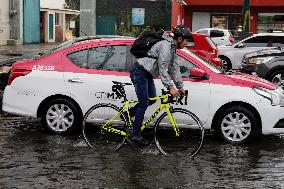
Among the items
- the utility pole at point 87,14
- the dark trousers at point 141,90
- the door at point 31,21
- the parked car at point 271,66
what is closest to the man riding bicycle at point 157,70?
the dark trousers at point 141,90

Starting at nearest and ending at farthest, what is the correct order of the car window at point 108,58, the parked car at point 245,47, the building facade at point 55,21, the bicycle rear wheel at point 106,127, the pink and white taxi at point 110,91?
the bicycle rear wheel at point 106,127
the pink and white taxi at point 110,91
the car window at point 108,58
the parked car at point 245,47
the building facade at point 55,21

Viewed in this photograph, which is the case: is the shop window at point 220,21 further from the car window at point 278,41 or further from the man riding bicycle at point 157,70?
the man riding bicycle at point 157,70

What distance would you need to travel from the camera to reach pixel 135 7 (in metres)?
31.2

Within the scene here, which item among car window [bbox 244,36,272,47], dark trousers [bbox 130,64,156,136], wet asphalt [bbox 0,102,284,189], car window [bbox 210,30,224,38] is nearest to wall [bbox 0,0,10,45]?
car window [bbox 210,30,224,38]

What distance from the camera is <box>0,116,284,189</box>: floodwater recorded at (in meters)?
6.43

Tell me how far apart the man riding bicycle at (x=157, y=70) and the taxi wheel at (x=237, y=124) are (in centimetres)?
129

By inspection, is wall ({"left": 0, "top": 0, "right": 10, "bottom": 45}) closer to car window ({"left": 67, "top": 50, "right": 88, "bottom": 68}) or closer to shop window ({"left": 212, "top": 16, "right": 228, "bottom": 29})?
shop window ({"left": 212, "top": 16, "right": 228, "bottom": 29})

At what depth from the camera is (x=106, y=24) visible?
104ft

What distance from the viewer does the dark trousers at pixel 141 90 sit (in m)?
7.60

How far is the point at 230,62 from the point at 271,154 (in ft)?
48.3

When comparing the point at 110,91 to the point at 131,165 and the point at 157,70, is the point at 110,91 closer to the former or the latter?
the point at 157,70

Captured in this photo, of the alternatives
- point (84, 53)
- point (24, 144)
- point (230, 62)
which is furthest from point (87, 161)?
point (230, 62)

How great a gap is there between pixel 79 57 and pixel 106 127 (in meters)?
1.49

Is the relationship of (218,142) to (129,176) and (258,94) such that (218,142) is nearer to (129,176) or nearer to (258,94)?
(258,94)
